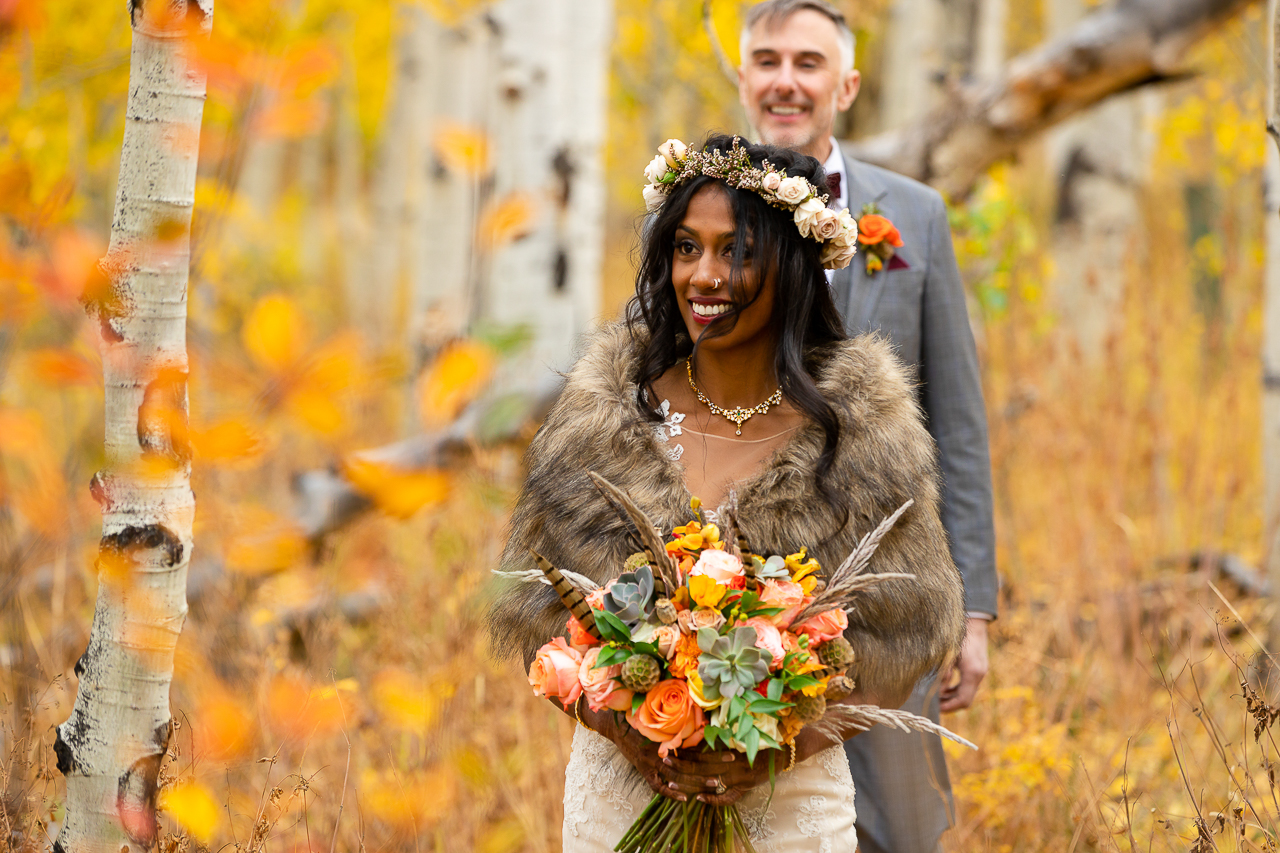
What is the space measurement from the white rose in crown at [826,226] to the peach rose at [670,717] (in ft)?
2.66

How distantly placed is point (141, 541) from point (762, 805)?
3.99ft

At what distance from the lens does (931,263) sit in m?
2.38

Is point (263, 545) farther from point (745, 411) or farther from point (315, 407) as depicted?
point (745, 411)

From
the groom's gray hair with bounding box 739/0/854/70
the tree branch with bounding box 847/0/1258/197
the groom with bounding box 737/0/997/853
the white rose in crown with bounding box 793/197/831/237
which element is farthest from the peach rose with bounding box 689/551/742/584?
the tree branch with bounding box 847/0/1258/197

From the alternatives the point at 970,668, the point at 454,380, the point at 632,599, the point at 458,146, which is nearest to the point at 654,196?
the point at 632,599

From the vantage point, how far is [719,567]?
1533 mm

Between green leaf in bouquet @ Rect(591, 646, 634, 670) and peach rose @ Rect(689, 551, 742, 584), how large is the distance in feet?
0.52

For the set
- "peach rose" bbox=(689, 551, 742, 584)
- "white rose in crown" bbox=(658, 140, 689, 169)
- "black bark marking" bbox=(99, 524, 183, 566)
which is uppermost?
"white rose in crown" bbox=(658, 140, 689, 169)

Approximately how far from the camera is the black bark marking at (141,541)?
186 cm

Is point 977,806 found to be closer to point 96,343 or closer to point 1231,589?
point 1231,589

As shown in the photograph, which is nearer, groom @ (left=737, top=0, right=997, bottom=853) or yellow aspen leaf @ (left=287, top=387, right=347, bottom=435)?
groom @ (left=737, top=0, right=997, bottom=853)

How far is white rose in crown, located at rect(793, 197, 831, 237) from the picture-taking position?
176cm

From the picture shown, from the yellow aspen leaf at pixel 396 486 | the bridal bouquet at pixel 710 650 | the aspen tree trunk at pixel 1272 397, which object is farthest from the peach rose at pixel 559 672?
the aspen tree trunk at pixel 1272 397

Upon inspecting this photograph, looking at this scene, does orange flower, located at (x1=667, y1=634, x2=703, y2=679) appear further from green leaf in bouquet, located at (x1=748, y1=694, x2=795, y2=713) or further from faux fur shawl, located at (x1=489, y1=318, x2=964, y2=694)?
faux fur shawl, located at (x1=489, y1=318, x2=964, y2=694)
